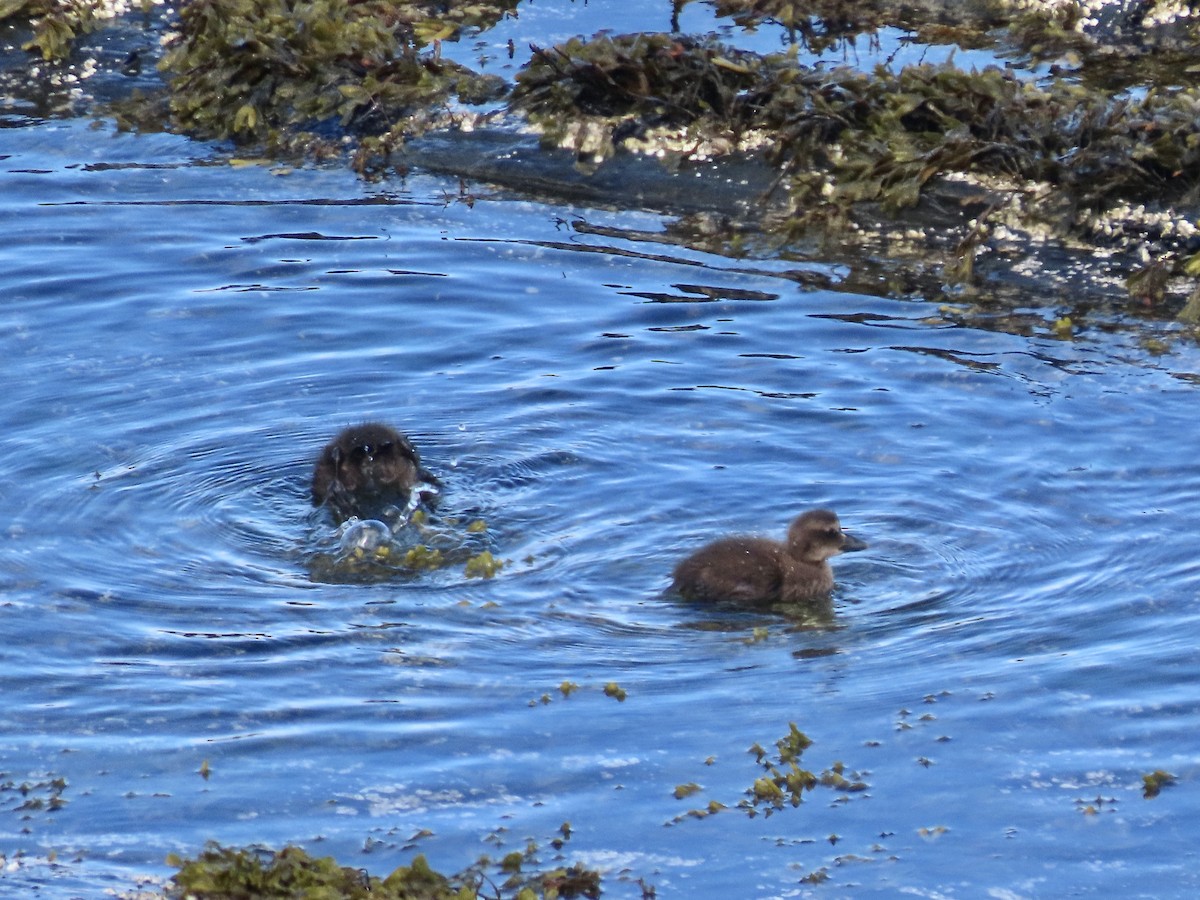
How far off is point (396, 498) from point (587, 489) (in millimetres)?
1014

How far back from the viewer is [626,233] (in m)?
13.5

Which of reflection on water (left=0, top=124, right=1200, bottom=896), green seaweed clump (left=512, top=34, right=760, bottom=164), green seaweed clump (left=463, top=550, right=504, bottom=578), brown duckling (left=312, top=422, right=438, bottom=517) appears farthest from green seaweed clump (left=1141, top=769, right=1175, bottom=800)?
green seaweed clump (left=512, top=34, right=760, bottom=164)

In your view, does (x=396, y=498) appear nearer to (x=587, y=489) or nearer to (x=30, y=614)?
(x=587, y=489)

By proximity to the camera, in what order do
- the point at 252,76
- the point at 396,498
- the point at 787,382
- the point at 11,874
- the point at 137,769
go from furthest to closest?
the point at 252,76 < the point at 787,382 < the point at 396,498 < the point at 137,769 < the point at 11,874

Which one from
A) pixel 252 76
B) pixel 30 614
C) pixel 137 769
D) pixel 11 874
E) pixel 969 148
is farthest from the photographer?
pixel 252 76

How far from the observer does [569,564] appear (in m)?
8.67

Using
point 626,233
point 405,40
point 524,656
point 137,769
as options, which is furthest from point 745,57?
point 137,769

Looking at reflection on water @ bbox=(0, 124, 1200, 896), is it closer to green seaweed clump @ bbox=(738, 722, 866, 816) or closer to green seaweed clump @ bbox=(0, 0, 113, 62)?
green seaweed clump @ bbox=(738, 722, 866, 816)

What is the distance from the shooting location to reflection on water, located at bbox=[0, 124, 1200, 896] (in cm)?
643

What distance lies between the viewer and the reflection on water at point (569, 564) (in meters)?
6.43

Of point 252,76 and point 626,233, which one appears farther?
point 252,76

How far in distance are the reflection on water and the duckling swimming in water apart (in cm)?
13

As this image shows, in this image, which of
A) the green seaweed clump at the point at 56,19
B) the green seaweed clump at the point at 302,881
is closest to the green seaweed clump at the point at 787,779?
the green seaweed clump at the point at 302,881

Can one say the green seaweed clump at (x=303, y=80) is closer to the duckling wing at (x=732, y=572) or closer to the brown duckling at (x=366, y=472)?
the brown duckling at (x=366, y=472)
